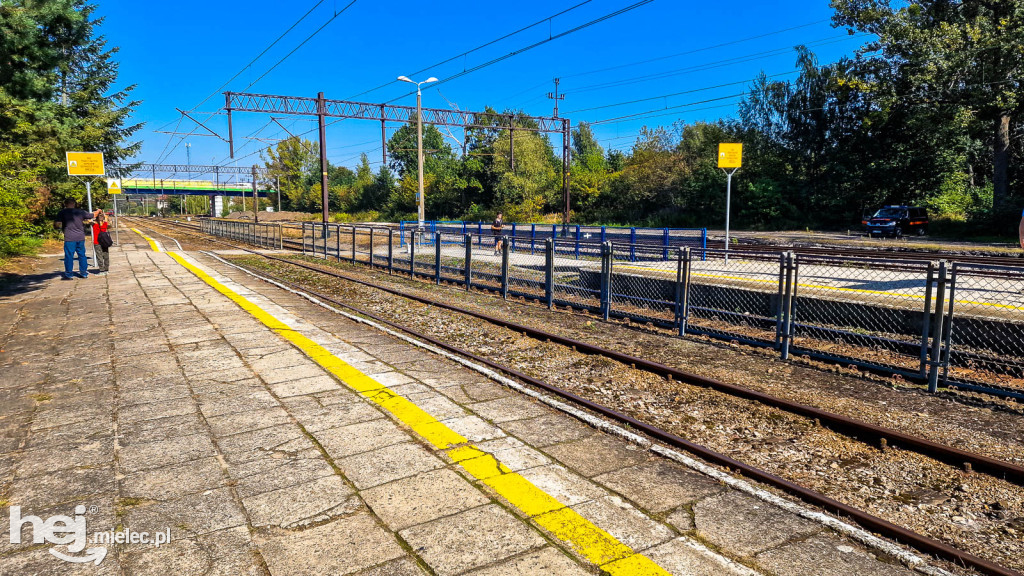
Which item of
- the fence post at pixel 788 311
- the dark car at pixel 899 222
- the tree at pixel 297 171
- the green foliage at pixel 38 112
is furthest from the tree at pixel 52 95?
the tree at pixel 297 171

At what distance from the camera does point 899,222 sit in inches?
1163

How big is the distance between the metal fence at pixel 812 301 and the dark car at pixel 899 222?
20.0m

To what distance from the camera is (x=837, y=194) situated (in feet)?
137

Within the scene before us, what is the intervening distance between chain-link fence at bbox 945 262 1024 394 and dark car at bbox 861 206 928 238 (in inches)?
967

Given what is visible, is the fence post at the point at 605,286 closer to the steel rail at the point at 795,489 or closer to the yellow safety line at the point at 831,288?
the yellow safety line at the point at 831,288

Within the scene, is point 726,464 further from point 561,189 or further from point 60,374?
point 561,189

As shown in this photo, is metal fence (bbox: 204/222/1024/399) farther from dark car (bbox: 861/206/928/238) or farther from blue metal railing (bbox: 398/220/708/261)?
dark car (bbox: 861/206/928/238)

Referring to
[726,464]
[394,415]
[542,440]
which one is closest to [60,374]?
[394,415]

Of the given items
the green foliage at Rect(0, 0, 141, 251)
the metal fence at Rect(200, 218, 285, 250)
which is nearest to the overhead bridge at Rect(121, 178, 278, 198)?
the metal fence at Rect(200, 218, 285, 250)

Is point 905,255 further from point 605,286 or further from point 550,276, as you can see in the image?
point 550,276

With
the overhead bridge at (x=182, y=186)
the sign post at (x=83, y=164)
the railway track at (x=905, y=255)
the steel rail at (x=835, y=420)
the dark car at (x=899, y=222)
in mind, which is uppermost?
the overhead bridge at (x=182, y=186)

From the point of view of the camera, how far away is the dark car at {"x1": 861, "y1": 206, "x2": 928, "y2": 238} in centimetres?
2962

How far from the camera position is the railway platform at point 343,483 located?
9.80 feet

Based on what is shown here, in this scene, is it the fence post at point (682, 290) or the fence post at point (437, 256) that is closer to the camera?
the fence post at point (682, 290)
